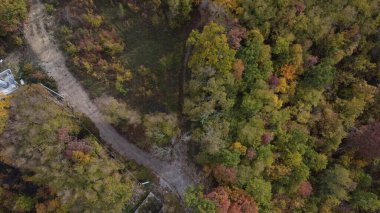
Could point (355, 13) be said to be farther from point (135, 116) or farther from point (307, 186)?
point (135, 116)

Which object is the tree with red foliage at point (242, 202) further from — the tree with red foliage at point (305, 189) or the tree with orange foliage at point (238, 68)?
the tree with orange foliage at point (238, 68)

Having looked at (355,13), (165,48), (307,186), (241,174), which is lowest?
(307,186)

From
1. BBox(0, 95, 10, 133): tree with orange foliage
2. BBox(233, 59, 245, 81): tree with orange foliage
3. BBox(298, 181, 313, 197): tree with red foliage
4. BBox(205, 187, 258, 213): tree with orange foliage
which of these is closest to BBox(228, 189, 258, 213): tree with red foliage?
BBox(205, 187, 258, 213): tree with orange foliage

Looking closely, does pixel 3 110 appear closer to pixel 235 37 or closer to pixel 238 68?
pixel 238 68

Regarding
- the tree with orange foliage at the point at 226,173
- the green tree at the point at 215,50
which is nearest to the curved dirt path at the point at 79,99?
the tree with orange foliage at the point at 226,173

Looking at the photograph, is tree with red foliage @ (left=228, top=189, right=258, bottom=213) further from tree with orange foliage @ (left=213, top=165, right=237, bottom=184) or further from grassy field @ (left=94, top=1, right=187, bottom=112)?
grassy field @ (left=94, top=1, right=187, bottom=112)

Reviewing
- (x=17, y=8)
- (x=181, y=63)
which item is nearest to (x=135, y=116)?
(x=181, y=63)

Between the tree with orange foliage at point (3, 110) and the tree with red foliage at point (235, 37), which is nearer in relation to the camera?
the tree with orange foliage at point (3, 110)
